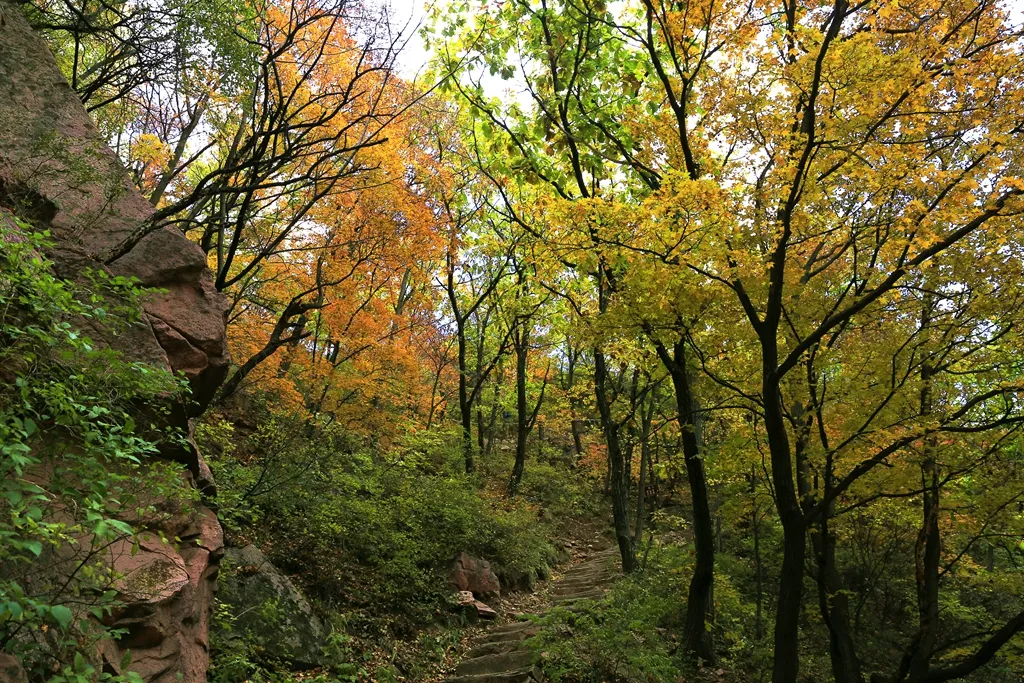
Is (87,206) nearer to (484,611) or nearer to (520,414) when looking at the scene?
(484,611)

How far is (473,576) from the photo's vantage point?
1046cm

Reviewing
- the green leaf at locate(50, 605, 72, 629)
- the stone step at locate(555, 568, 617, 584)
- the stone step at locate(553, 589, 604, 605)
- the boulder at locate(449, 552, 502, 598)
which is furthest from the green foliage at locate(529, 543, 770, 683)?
the green leaf at locate(50, 605, 72, 629)

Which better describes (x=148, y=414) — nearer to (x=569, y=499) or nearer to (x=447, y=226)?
(x=447, y=226)

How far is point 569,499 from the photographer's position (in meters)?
20.5

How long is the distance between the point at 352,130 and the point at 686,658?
9.92 metres

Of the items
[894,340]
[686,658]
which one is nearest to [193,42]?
[894,340]

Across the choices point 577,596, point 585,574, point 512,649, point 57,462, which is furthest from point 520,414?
point 57,462

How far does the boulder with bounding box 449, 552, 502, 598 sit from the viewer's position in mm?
10164

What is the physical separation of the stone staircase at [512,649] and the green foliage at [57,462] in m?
4.78

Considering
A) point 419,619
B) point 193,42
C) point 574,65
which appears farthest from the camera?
point 419,619

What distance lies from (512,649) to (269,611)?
3.50 meters

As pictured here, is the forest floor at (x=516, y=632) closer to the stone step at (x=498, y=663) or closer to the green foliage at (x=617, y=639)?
the stone step at (x=498, y=663)

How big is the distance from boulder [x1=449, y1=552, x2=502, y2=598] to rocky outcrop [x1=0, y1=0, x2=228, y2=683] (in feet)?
18.6

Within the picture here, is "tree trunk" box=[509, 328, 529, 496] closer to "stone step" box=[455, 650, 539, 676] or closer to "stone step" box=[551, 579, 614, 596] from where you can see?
"stone step" box=[551, 579, 614, 596]
